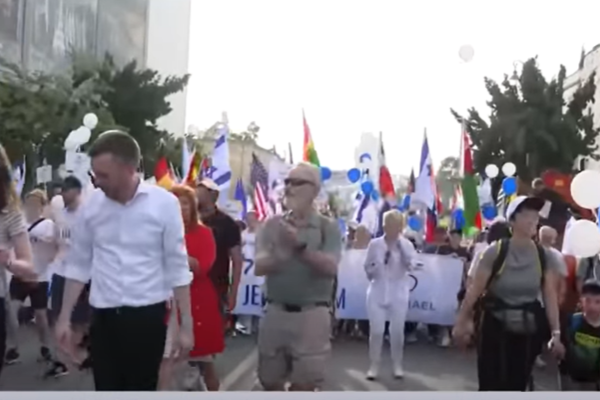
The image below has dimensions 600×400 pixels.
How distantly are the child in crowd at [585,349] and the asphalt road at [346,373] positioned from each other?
2.09m

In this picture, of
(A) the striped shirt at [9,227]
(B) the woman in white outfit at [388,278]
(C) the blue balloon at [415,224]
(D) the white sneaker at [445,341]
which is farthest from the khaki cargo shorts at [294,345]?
(C) the blue balloon at [415,224]

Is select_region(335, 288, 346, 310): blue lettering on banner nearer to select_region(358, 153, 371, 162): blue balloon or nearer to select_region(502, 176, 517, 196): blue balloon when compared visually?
select_region(502, 176, 517, 196): blue balloon

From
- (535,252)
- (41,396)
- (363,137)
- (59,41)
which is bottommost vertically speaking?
(41,396)

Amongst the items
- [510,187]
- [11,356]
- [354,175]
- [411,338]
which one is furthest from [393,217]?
[354,175]

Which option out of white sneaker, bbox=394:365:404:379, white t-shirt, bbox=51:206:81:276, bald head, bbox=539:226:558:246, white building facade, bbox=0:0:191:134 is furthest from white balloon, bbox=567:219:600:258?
white building facade, bbox=0:0:191:134

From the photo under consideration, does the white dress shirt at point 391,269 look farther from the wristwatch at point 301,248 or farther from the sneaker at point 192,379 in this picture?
the wristwatch at point 301,248

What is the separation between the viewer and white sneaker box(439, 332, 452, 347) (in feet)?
41.6

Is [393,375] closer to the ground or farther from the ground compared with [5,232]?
closer to the ground

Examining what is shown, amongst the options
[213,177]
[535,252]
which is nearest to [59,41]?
[213,177]

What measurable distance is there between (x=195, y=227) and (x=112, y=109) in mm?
29637

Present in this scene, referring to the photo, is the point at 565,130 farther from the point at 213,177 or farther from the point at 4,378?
the point at 4,378

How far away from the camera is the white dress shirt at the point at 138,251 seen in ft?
16.0

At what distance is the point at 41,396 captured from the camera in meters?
2.81

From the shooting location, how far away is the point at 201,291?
6.44 metres
